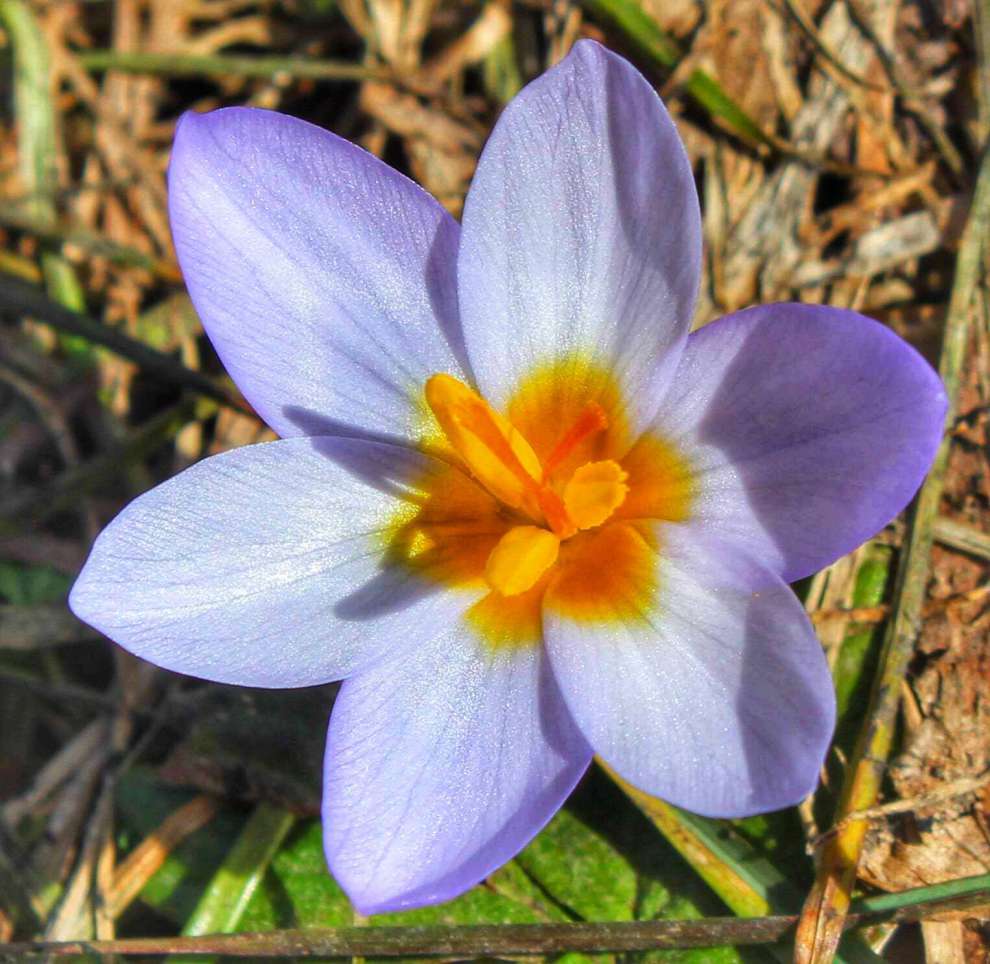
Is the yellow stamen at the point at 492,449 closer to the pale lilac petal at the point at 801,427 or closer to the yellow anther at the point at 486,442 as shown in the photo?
the yellow anther at the point at 486,442

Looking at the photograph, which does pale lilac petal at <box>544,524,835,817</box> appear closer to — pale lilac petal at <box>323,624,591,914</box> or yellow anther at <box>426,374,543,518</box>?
pale lilac petal at <box>323,624,591,914</box>

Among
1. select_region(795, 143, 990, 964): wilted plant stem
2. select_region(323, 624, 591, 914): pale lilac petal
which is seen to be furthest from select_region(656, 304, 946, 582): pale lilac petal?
select_region(795, 143, 990, 964): wilted plant stem

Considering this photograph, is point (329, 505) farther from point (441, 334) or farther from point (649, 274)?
point (649, 274)

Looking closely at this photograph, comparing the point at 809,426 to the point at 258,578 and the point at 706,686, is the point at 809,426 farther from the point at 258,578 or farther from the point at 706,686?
the point at 258,578

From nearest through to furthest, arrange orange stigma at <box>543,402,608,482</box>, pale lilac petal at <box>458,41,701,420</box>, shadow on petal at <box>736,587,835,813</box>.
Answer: shadow on petal at <box>736,587,835,813</box>, pale lilac petal at <box>458,41,701,420</box>, orange stigma at <box>543,402,608,482</box>

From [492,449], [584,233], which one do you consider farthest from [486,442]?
[584,233]

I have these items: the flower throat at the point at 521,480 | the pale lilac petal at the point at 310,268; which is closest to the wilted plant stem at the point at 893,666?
the flower throat at the point at 521,480

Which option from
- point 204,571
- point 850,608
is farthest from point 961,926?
point 204,571
